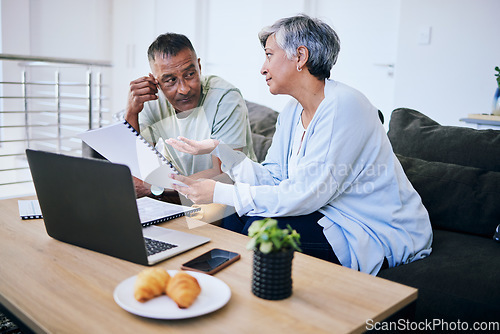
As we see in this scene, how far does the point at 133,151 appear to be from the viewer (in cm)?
136

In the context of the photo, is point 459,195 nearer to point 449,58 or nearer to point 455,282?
point 455,282

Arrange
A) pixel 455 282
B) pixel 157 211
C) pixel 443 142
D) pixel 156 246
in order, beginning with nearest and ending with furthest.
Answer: pixel 156 246 → pixel 455 282 → pixel 157 211 → pixel 443 142

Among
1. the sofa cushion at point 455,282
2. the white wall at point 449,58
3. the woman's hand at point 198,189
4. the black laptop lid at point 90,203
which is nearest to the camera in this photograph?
the black laptop lid at point 90,203

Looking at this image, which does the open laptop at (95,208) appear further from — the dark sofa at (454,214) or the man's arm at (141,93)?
the man's arm at (141,93)

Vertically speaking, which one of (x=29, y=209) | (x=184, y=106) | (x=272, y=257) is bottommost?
(x=29, y=209)

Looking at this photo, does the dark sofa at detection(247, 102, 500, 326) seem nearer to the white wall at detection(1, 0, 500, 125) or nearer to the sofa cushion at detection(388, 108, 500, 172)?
the sofa cushion at detection(388, 108, 500, 172)

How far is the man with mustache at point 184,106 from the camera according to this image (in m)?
1.89

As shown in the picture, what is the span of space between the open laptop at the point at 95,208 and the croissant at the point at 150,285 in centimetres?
16

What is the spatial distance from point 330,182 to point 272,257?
0.54 m

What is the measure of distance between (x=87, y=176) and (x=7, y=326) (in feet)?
3.23

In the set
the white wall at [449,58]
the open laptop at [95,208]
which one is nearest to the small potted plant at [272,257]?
the open laptop at [95,208]

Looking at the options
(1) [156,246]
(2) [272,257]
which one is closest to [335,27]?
(1) [156,246]

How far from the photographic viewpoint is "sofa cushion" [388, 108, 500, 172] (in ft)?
5.97

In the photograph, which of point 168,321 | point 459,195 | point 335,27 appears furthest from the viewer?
point 335,27
